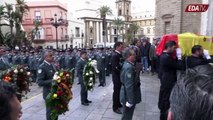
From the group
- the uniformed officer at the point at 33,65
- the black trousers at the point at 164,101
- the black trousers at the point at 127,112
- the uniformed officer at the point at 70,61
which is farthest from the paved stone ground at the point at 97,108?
the uniformed officer at the point at 70,61

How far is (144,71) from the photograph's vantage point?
14.8 m

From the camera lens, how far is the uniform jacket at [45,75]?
591cm

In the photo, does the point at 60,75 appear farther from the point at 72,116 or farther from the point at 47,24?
the point at 47,24

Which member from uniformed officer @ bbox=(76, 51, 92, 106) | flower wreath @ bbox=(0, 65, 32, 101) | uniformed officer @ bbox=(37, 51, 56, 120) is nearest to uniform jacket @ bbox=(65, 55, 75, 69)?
uniformed officer @ bbox=(76, 51, 92, 106)

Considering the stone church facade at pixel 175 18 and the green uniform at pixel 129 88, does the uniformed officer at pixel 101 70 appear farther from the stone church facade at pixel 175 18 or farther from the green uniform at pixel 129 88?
the green uniform at pixel 129 88

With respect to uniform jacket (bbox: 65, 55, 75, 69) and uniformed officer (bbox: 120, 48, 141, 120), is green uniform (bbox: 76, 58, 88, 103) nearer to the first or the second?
uniformed officer (bbox: 120, 48, 141, 120)

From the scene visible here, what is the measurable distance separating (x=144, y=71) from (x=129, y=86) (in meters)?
9.75

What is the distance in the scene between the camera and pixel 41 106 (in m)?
8.55

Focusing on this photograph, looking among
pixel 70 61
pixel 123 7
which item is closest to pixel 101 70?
pixel 70 61

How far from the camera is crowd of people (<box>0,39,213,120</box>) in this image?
1113 mm

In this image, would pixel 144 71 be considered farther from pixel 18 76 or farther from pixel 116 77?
pixel 18 76

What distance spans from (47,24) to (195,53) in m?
46.6

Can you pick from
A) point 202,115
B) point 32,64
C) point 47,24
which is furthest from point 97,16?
point 202,115

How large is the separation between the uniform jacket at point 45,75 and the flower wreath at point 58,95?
358 millimetres
